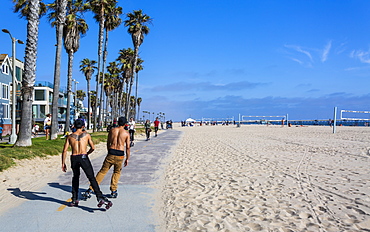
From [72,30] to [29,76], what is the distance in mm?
12125

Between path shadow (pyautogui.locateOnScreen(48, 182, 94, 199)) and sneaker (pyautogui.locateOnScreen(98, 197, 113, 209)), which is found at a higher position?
sneaker (pyautogui.locateOnScreen(98, 197, 113, 209))

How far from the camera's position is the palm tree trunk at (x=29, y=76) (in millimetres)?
13750

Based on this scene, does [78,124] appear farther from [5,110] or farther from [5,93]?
[5,93]

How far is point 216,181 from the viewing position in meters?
8.34

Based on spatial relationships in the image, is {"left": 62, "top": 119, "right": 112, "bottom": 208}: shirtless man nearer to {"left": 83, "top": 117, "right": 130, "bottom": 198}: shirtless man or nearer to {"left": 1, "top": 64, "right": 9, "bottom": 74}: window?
{"left": 83, "top": 117, "right": 130, "bottom": 198}: shirtless man

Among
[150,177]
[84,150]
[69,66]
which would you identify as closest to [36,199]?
[84,150]

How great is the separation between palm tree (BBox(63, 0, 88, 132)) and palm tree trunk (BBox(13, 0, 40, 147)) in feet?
35.1

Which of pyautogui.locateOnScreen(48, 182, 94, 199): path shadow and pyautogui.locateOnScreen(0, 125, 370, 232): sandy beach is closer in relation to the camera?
pyautogui.locateOnScreen(0, 125, 370, 232): sandy beach

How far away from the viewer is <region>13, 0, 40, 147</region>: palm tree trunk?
541 inches

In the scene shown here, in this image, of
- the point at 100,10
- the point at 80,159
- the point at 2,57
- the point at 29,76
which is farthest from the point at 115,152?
the point at 2,57

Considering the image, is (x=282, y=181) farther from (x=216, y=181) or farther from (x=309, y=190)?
(x=216, y=181)

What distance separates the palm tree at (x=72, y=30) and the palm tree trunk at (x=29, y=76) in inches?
422

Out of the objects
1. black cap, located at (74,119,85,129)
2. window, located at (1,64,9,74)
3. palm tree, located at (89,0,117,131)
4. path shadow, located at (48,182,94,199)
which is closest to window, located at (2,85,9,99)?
window, located at (1,64,9,74)

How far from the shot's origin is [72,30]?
979 inches
